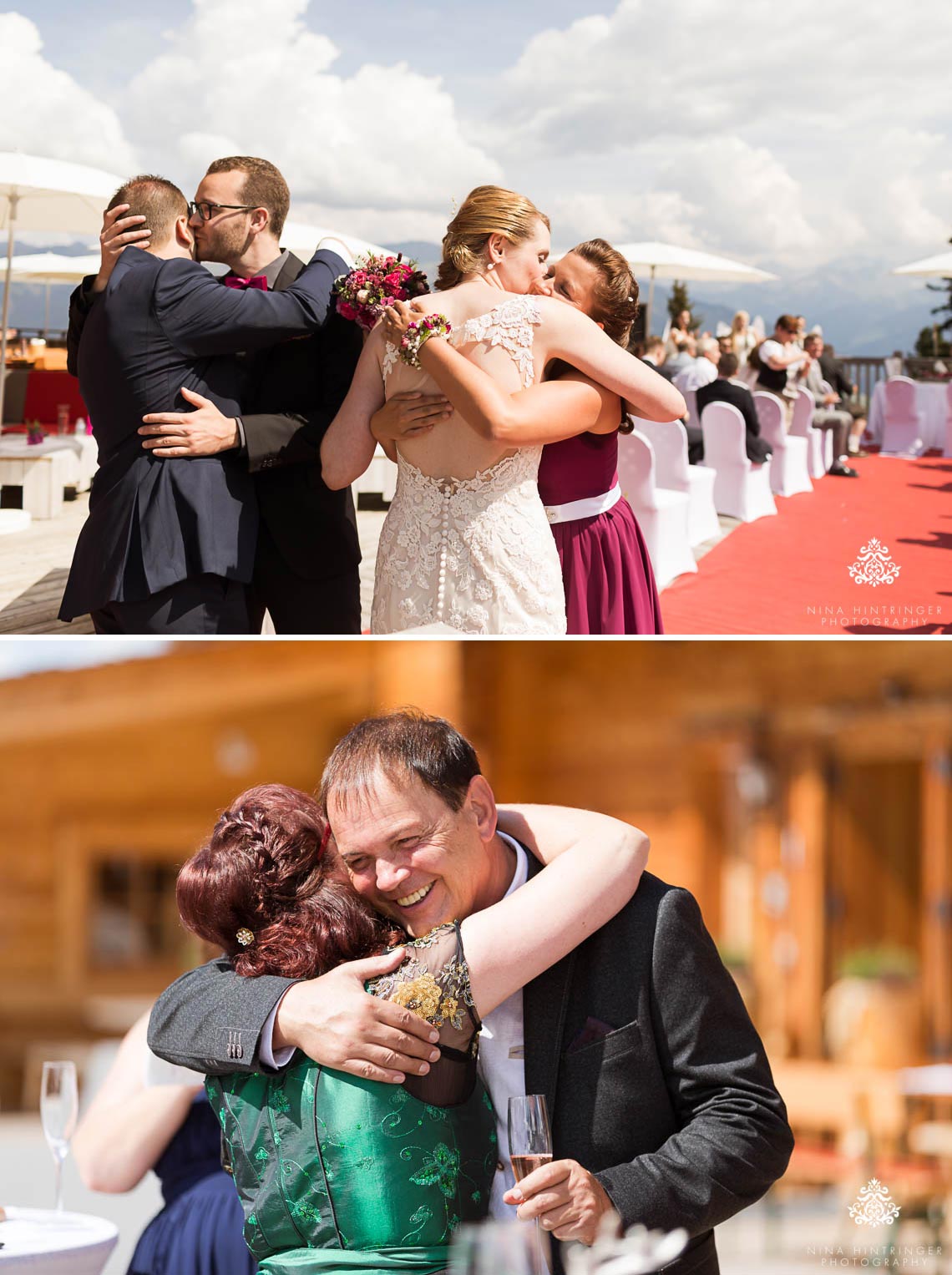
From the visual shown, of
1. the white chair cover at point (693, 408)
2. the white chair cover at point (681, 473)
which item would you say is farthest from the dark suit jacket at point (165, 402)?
the white chair cover at point (693, 408)

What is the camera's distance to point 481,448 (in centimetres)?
249

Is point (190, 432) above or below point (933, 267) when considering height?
below

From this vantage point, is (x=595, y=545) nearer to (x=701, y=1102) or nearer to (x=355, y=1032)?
(x=701, y=1102)

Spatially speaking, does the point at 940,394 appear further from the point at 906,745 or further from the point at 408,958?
the point at 408,958

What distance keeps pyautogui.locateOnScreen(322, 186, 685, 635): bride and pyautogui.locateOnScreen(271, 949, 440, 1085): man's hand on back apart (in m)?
1.16

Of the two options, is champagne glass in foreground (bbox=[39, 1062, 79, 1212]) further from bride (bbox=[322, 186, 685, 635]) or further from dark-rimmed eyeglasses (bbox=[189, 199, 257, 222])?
dark-rimmed eyeglasses (bbox=[189, 199, 257, 222])

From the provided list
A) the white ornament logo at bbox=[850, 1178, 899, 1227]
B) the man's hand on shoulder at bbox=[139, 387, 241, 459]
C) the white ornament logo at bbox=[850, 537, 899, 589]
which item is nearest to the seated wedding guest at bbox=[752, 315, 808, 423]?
the white ornament logo at bbox=[850, 537, 899, 589]

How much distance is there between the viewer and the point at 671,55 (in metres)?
4.66

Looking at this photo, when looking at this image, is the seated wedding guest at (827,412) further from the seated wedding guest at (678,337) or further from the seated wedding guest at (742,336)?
the seated wedding guest at (678,337)

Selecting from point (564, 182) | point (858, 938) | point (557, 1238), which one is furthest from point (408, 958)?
point (564, 182)

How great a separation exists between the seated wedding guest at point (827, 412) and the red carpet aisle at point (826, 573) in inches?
26.5

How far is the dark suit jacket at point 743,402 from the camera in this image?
7.29 m

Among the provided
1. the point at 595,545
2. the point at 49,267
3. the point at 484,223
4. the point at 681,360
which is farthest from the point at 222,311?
the point at 49,267

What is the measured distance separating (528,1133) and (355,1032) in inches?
9.1
